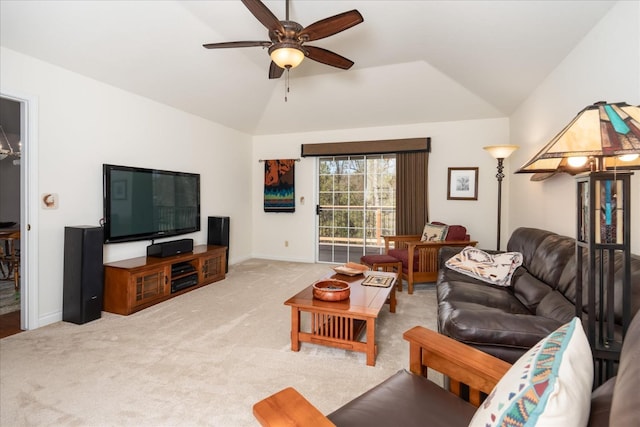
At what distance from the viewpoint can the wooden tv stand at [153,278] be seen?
3.07 m

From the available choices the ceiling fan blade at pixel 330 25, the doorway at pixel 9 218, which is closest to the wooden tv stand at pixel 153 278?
the doorway at pixel 9 218

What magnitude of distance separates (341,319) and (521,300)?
1.36 meters

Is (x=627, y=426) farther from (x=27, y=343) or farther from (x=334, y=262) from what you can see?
(x=334, y=262)

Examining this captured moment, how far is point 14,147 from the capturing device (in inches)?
196

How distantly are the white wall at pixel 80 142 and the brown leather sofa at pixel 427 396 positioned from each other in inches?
121

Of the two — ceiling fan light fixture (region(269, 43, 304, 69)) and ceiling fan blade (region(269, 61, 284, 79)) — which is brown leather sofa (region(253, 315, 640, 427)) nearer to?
ceiling fan light fixture (region(269, 43, 304, 69))

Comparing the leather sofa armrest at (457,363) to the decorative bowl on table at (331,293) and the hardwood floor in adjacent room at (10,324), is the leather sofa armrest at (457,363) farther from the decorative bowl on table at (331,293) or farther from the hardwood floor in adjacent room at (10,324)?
the hardwood floor in adjacent room at (10,324)

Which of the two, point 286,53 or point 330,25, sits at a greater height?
point 330,25

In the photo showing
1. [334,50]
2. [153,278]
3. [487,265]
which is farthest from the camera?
[334,50]

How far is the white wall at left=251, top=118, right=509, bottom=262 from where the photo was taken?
4871mm

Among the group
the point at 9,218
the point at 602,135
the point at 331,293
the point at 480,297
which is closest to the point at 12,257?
the point at 9,218

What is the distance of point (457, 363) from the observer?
3.78 feet

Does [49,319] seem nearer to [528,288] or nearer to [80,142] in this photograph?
[80,142]

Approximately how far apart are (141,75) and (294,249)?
3572mm
